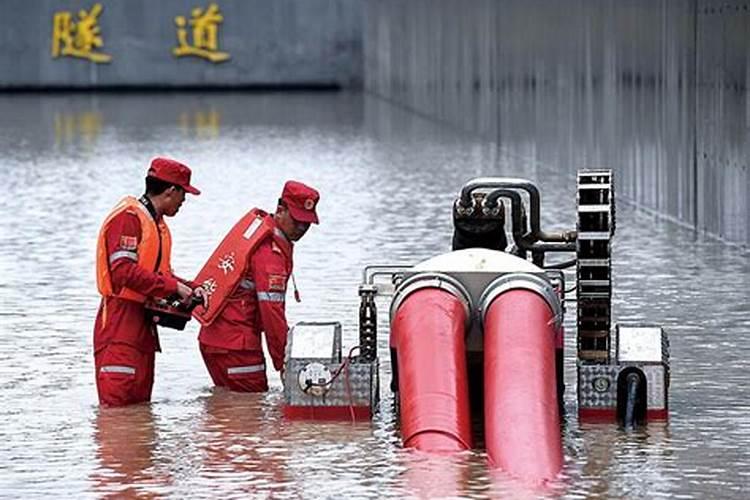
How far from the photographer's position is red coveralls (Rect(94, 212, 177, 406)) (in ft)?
34.0

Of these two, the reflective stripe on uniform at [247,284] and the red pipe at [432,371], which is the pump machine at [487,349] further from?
the reflective stripe on uniform at [247,284]

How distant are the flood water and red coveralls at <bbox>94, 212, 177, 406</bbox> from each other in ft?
0.40

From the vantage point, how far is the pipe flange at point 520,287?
388 inches

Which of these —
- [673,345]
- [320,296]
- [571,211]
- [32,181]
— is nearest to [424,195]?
[571,211]

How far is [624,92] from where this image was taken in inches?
936

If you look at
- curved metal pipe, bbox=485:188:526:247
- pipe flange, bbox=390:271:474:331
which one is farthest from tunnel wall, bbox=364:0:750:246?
pipe flange, bbox=390:271:474:331

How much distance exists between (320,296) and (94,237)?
527 centimetres

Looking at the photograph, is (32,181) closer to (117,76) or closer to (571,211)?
(571,211)

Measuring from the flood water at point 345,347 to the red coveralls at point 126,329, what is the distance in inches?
4.7

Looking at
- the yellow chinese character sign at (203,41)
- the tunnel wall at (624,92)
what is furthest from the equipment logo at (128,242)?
the yellow chinese character sign at (203,41)

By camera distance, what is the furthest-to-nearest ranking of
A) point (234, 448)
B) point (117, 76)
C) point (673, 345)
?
1. point (117, 76)
2. point (673, 345)
3. point (234, 448)

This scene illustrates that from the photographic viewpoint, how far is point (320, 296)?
14.8m

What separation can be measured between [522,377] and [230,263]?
74.4 inches

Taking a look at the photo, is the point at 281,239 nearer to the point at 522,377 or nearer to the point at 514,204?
the point at 514,204
